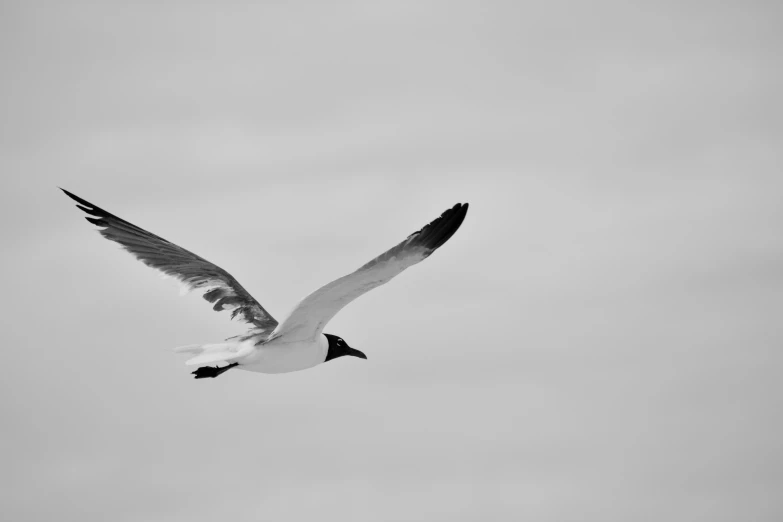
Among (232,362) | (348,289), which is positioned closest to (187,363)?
(232,362)

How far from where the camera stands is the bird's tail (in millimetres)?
14781

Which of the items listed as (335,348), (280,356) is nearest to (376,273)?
(280,356)

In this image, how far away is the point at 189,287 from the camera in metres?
17.2

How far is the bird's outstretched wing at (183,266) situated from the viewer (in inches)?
674

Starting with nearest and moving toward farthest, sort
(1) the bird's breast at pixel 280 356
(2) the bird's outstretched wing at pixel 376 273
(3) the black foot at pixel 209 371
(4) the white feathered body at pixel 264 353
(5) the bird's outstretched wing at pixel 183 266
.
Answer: (2) the bird's outstretched wing at pixel 376 273, (3) the black foot at pixel 209 371, (4) the white feathered body at pixel 264 353, (1) the bird's breast at pixel 280 356, (5) the bird's outstretched wing at pixel 183 266

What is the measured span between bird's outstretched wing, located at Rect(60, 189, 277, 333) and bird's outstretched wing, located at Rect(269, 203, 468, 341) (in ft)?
7.88

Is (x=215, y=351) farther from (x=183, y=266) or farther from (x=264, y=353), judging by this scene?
(x=183, y=266)

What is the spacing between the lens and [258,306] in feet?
56.7

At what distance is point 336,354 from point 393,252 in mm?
3455

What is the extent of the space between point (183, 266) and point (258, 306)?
137 centimetres

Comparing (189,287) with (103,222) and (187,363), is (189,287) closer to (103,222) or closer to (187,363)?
(103,222)

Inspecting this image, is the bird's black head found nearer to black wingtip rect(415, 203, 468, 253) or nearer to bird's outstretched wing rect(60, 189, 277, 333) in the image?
bird's outstretched wing rect(60, 189, 277, 333)

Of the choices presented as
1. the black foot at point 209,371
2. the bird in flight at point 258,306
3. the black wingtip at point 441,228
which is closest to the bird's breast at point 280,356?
the bird in flight at point 258,306

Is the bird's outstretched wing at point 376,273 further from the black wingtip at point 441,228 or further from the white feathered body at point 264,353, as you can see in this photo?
the white feathered body at point 264,353
